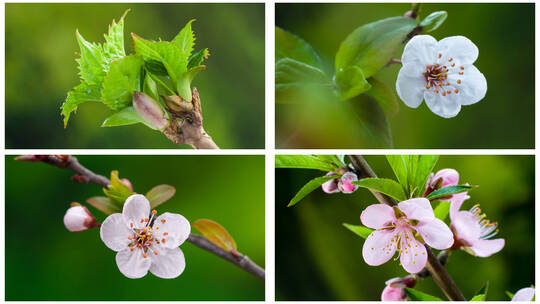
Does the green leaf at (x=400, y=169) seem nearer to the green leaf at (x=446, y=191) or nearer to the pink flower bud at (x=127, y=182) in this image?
the green leaf at (x=446, y=191)

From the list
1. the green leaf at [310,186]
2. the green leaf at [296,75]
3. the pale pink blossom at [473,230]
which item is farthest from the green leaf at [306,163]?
the pale pink blossom at [473,230]

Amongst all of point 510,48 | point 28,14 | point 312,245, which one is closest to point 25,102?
point 28,14

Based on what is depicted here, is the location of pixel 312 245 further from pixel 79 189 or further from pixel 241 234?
pixel 79 189

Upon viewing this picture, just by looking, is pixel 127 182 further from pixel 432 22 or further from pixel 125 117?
pixel 432 22

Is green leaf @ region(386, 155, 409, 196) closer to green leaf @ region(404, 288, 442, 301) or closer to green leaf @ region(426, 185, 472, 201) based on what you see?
green leaf @ region(426, 185, 472, 201)

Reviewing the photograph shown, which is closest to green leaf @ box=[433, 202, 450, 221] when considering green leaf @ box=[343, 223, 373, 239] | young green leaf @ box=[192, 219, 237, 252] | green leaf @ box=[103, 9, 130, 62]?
green leaf @ box=[343, 223, 373, 239]
